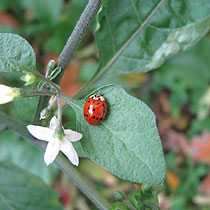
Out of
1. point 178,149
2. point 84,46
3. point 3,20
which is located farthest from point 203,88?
point 3,20

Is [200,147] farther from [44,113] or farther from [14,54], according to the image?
[14,54]

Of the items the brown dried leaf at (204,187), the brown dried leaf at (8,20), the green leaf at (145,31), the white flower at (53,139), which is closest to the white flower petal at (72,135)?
the white flower at (53,139)

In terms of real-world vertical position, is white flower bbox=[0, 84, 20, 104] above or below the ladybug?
above

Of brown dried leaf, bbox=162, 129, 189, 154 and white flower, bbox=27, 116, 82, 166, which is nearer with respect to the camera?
white flower, bbox=27, 116, 82, 166

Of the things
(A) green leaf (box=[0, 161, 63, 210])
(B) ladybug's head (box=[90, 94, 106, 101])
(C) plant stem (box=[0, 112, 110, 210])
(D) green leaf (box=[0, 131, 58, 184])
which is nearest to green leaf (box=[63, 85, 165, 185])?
(B) ladybug's head (box=[90, 94, 106, 101])

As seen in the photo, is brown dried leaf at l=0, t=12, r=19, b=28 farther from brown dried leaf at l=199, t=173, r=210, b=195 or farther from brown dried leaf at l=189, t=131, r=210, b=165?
brown dried leaf at l=199, t=173, r=210, b=195

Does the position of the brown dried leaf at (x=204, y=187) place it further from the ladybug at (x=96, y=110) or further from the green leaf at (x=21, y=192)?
the ladybug at (x=96, y=110)
